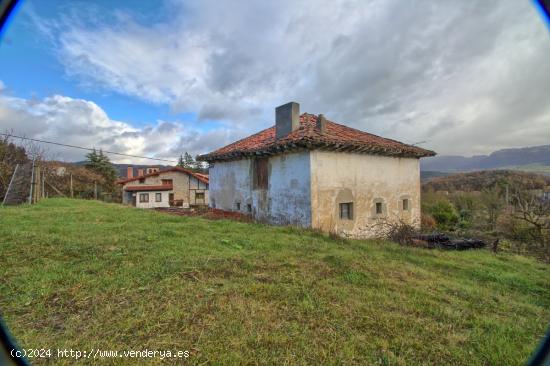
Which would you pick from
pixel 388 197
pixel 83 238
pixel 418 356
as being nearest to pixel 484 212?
pixel 388 197

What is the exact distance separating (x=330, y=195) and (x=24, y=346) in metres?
9.43

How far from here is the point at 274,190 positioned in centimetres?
1166

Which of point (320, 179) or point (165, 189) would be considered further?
point (165, 189)

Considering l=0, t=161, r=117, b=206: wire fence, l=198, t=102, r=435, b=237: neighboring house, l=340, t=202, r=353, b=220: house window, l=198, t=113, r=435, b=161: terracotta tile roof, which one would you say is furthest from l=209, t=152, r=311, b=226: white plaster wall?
l=0, t=161, r=117, b=206: wire fence

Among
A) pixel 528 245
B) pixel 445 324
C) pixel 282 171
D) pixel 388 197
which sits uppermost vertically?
pixel 282 171

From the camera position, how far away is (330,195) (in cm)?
1059

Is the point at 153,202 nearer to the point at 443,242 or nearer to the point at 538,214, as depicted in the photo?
the point at 443,242

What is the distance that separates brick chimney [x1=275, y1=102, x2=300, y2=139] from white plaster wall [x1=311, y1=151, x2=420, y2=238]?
241 cm

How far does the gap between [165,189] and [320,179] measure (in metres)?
31.7

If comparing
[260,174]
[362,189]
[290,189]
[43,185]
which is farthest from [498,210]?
[43,185]

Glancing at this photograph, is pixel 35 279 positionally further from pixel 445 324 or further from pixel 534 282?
pixel 534 282

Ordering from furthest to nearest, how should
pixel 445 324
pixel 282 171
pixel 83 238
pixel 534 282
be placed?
pixel 282 171
pixel 83 238
pixel 534 282
pixel 445 324

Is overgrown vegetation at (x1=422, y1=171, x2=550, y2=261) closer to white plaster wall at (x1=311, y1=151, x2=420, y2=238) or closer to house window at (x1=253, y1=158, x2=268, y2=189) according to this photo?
white plaster wall at (x1=311, y1=151, x2=420, y2=238)

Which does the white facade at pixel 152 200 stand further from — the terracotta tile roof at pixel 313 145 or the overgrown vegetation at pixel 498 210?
the overgrown vegetation at pixel 498 210
